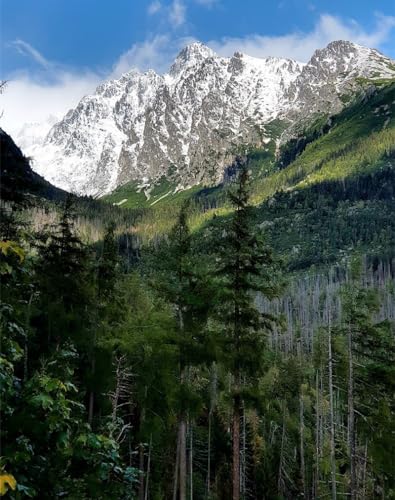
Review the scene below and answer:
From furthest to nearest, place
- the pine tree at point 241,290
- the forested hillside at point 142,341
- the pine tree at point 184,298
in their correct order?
the pine tree at point 184,298, the pine tree at point 241,290, the forested hillside at point 142,341

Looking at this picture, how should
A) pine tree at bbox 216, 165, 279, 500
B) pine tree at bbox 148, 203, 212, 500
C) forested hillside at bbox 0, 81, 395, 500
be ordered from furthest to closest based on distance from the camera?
pine tree at bbox 148, 203, 212, 500 → pine tree at bbox 216, 165, 279, 500 → forested hillside at bbox 0, 81, 395, 500

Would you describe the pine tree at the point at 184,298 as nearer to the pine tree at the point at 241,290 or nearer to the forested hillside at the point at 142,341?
the forested hillside at the point at 142,341

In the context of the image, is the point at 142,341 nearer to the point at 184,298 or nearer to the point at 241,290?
the point at 184,298

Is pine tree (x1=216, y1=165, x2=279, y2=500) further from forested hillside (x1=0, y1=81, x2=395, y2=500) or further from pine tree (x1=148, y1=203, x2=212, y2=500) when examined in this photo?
pine tree (x1=148, y1=203, x2=212, y2=500)

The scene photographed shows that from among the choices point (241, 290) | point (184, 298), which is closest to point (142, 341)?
point (184, 298)

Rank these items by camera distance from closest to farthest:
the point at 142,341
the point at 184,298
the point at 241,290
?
the point at 241,290
the point at 142,341
the point at 184,298

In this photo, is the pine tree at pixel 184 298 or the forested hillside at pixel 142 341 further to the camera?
the pine tree at pixel 184 298

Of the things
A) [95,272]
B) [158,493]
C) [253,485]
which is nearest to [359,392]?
[158,493]

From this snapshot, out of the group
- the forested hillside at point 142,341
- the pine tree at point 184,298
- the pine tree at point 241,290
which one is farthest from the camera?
the pine tree at point 184,298

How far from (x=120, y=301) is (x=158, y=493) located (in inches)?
452

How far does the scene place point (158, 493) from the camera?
28.7m

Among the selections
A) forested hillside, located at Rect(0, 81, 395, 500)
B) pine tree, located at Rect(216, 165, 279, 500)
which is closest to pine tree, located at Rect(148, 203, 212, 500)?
forested hillside, located at Rect(0, 81, 395, 500)

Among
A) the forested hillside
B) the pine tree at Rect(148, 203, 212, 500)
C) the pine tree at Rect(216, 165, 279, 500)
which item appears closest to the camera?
the forested hillside

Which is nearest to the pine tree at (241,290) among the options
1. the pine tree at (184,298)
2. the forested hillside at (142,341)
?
the forested hillside at (142,341)
